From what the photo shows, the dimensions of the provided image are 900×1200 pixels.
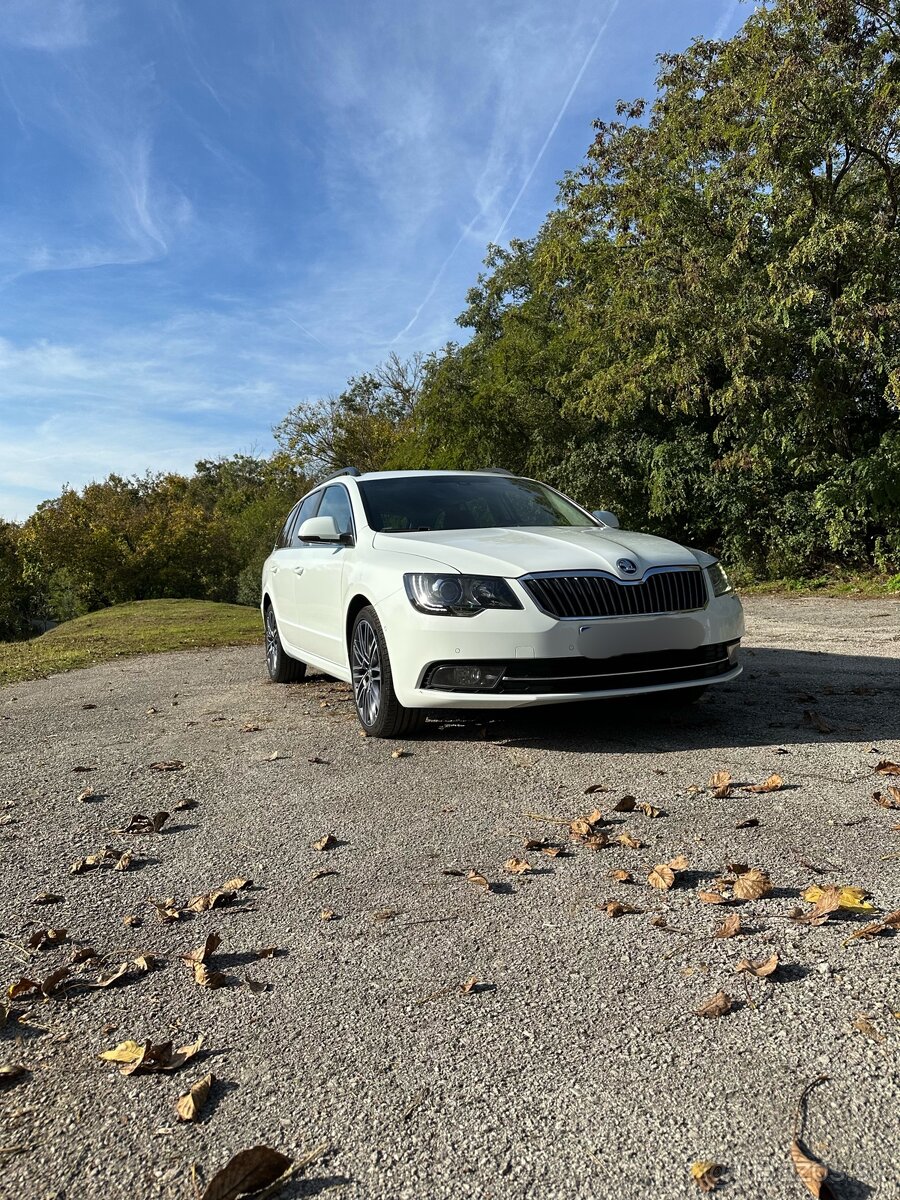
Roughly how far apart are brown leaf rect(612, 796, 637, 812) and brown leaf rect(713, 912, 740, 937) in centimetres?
112

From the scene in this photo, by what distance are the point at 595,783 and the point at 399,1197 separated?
2.71 metres

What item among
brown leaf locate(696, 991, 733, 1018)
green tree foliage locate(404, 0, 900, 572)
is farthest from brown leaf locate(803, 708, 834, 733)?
green tree foliage locate(404, 0, 900, 572)

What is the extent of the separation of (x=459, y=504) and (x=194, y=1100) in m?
4.70

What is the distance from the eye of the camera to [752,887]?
2.83 meters

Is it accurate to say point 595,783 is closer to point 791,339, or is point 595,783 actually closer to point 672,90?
point 791,339

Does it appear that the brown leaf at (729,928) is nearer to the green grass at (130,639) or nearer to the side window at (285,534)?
the side window at (285,534)

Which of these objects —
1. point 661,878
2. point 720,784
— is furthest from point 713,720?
point 661,878

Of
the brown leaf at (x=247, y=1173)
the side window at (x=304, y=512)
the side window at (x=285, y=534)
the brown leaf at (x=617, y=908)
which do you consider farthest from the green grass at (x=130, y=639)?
the brown leaf at (x=247, y=1173)

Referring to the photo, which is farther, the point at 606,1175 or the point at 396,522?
the point at 396,522

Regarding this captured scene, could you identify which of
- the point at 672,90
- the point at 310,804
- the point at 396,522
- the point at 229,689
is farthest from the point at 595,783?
the point at 672,90

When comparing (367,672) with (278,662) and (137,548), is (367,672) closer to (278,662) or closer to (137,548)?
(278,662)

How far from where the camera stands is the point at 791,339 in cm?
1520

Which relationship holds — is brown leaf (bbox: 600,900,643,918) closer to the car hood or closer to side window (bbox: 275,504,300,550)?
the car hood

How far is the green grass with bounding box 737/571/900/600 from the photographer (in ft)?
47.9
